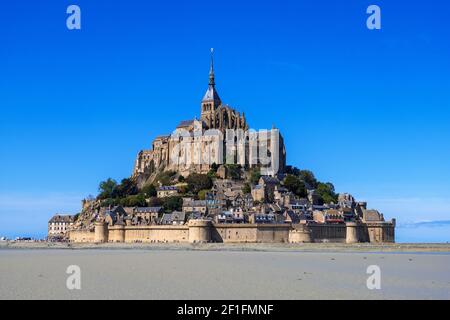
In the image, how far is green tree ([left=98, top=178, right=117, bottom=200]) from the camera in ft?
333

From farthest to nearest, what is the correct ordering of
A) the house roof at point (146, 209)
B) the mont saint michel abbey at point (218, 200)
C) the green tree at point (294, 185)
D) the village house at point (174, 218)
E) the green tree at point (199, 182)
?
the green tree at point (294, 185)
the green tree at point (199, 182)
the house roof at point (146, 209)
the village house at point (174, 218)
the mont saint michel abbey at point (218, 200)

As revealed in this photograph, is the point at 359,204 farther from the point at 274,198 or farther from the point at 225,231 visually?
the point at 225,231

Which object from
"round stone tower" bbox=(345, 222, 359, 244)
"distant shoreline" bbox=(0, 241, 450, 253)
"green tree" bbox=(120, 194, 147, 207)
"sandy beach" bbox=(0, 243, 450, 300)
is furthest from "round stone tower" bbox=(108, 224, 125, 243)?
"sandy beach" bbox=(0, 243, 450, 300)

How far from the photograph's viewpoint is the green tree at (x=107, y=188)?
333 feet

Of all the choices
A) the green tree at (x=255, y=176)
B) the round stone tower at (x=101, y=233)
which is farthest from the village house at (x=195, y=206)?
the green tree at (x=255, y=176)

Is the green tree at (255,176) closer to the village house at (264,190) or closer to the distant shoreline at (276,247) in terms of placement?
the village house at (264,190)

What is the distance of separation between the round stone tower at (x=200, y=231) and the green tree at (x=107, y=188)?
28.0m

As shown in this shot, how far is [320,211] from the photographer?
83938 mm

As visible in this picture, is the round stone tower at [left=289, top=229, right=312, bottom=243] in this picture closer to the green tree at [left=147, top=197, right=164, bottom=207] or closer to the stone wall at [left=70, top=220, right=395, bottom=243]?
the stone wall at [left=70, top=220, right=395, bottom=243]

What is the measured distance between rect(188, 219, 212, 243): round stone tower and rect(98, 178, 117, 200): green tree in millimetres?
28005
